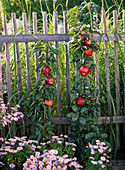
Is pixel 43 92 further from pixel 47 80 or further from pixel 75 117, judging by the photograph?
pixel 75 117

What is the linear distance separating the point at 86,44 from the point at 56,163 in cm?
130

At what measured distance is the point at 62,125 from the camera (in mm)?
3127

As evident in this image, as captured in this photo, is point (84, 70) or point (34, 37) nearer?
point (84, 70)

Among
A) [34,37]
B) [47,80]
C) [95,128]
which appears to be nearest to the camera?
[47,80]

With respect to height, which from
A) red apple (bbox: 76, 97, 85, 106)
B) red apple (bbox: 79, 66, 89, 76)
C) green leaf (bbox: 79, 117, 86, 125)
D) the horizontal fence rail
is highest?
the horizontal fence rail

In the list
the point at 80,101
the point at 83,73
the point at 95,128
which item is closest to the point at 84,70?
the point at 83,73

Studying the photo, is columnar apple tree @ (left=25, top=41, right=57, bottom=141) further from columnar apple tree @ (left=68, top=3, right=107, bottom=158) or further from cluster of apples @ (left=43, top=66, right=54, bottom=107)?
columnar apple tree @ (left=68, top=3, right=107, bottom=158)

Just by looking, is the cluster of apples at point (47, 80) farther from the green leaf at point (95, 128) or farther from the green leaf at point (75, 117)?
the green leaf at point (95, 128)

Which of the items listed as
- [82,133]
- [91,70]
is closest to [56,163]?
[82,133]

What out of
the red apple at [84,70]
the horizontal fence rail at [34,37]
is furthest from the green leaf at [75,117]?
the horizontal fence rail at [34,37]

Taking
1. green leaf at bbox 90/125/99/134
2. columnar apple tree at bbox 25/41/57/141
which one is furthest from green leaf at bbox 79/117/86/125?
columnar apple tree at bbox 25/41/57/141

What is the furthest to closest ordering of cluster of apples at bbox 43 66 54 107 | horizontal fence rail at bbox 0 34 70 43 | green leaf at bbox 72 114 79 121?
horizontal fence rail at bbox 0 34 70 43 → green leaf at bbox 72 114 79 121 → cluster of apples at bbox 43 66 54 107

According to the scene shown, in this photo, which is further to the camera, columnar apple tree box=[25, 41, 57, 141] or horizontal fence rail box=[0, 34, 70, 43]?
horizontal fence rail box=[0, 34, 70, 43]

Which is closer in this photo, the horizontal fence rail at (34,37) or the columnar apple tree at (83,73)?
the columnar apple tree at (83,73)
